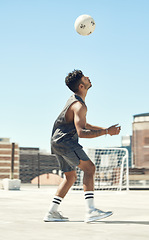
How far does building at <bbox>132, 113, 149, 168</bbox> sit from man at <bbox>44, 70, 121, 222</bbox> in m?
30.9

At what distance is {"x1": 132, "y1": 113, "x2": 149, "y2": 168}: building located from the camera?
116 ft

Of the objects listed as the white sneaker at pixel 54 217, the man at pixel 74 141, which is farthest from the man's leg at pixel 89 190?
the white sneaker at pixel 54 217

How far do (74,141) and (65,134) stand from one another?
0.13 meters

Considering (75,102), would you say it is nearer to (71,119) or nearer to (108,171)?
(71,119)

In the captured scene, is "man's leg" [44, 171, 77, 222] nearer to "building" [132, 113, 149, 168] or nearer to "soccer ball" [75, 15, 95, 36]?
"soccer ball" [75, 15, 95, 36]

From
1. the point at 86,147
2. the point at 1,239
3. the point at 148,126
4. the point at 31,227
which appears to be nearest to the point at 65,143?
the point at 31,227

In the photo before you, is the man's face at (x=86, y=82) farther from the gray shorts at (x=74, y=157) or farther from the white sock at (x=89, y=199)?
the white sock at (x=89, y=199)

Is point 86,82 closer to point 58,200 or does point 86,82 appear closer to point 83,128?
point 83,128

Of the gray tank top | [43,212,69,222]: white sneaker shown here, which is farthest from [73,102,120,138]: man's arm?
[43,212,69,222]: white sneaker

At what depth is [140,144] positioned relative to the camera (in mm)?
36969

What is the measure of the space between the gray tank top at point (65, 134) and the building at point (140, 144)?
31.0m

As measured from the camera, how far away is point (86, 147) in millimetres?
14352

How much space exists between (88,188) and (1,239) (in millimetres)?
1513

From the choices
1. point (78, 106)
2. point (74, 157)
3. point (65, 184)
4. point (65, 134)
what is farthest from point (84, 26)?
point (65, 184)
